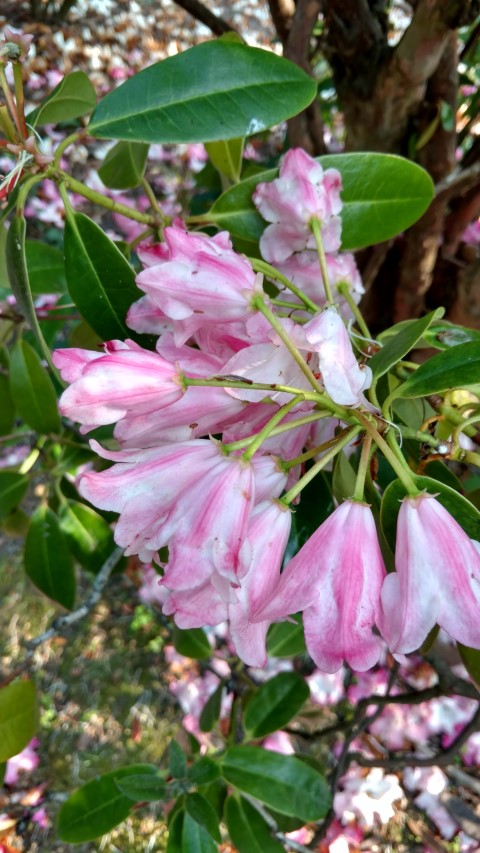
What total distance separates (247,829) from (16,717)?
0.42m

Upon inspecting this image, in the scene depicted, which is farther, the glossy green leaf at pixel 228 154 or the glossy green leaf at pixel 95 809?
the glossy green leaf at pixel 95 809

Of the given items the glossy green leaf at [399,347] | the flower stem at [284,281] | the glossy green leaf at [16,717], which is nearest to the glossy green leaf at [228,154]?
the flower stem at [284,281]

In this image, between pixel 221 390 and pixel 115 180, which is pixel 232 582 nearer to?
pixel 221 390

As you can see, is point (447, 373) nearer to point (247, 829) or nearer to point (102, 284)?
point (102, 284)

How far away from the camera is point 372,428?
42 cm

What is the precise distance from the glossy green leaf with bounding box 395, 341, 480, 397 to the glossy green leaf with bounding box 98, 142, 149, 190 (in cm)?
47

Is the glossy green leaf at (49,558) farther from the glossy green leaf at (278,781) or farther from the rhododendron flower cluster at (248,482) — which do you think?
the rhododendron flower cluster at (248,482)

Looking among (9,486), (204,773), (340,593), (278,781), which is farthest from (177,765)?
(340,593)

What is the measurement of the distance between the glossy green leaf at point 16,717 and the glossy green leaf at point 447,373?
2.23 ft

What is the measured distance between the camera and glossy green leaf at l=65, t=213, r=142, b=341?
0.56m

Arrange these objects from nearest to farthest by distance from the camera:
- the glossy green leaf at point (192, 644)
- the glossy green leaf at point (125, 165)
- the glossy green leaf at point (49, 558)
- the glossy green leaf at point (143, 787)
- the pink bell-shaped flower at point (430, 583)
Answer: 1. the pink bell-shaped flower at point (430, 583)
2. the glossy green leaf at point (125, 165)
3. the glossy green leaf at point (143, 787)
4. the glossy green leaf at point (49, 558)
5. the glossy green leaf at point (192, 644)

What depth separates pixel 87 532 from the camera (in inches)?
41.4

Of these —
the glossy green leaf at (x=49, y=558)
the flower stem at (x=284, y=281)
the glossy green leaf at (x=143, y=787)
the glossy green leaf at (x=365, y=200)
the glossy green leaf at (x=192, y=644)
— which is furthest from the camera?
the glossy green leaf at (x=192, y=644)

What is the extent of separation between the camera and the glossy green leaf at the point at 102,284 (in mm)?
557
